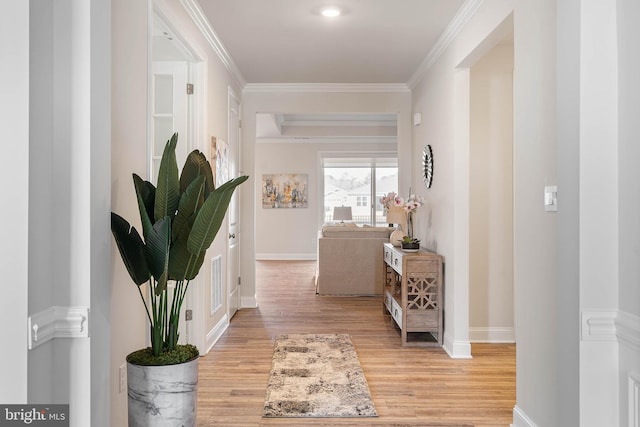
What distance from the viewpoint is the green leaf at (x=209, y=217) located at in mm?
1815

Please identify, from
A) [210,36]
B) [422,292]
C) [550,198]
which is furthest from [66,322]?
[422,292]

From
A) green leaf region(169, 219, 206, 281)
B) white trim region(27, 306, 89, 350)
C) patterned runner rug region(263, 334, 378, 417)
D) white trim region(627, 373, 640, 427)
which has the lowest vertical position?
patterned runner rug region(263, 334, 378, 417)

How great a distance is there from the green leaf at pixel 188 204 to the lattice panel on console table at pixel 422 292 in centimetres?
265

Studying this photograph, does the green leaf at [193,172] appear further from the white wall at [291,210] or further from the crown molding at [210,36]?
the white wall at [291,210]

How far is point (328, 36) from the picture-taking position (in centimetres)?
413

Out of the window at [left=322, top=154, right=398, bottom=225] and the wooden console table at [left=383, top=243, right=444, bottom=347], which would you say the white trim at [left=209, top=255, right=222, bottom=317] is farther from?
the window at [left=322, top=154, right=398, bottom=225]

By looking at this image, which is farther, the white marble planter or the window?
the window

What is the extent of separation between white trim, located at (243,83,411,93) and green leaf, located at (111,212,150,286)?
13.9 ft

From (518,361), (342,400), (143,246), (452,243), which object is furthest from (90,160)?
(452,243)

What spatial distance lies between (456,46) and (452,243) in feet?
5.34

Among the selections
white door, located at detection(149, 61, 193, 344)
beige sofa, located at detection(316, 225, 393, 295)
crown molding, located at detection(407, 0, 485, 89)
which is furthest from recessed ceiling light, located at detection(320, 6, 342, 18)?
beige sofa, located at detection(316, 225, 393, 295)

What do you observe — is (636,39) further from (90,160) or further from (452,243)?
(452,243)

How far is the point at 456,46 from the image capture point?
12.8ft

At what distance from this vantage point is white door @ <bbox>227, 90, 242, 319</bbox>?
16.6ft
